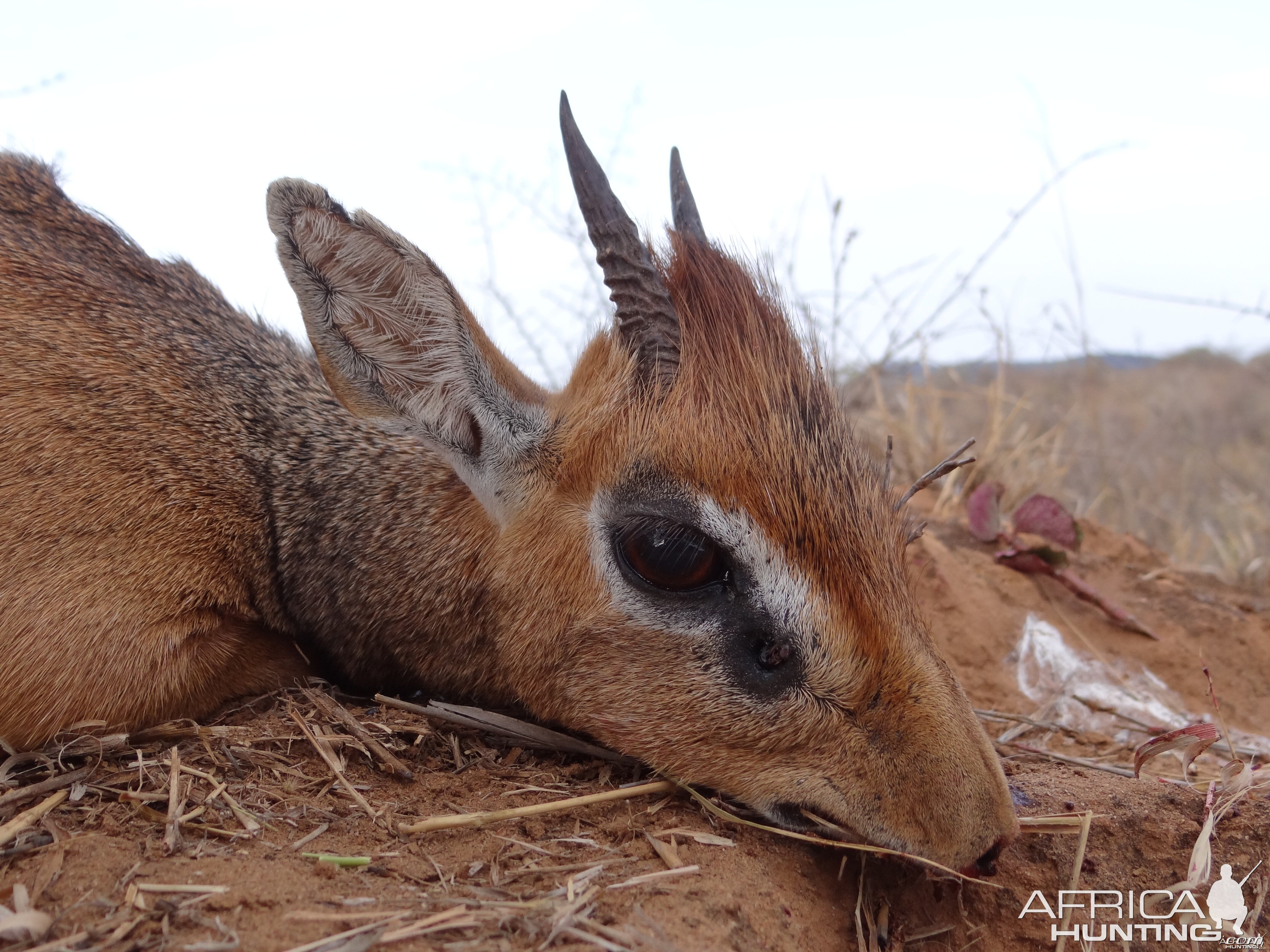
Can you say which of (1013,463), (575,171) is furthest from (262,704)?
(1013,463)

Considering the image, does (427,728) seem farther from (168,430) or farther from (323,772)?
(168,430)

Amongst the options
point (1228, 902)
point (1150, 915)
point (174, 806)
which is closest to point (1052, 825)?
point (1150, 915)

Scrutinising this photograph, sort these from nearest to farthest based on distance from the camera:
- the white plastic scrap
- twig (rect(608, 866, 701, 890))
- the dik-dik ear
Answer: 1. twig (rect(608, 866, 701, 890))
2. the dik-dik ear
3. the white plastic scrap

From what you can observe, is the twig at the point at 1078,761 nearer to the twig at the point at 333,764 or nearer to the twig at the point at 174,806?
the twig at the point at 333,764

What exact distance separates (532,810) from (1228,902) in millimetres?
2069

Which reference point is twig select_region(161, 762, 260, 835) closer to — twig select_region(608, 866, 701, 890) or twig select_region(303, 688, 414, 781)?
twig select_region(303, 688, 414, 781)

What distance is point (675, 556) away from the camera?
2.78 meters

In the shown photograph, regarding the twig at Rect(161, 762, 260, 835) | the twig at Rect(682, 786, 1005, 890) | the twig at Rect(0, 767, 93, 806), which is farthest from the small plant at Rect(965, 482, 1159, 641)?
the twig at Rect(0, 767, 93, 806)

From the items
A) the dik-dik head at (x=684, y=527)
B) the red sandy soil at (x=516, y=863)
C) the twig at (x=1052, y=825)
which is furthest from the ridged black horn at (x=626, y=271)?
the twig at (x=1052, y=825)

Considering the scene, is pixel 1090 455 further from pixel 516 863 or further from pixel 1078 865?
pixel 516 863

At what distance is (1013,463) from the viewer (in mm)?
7418

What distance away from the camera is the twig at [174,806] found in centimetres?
238

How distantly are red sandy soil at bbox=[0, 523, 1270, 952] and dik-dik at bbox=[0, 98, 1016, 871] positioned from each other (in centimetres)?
22

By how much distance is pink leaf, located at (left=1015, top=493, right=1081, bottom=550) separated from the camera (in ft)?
18.7
